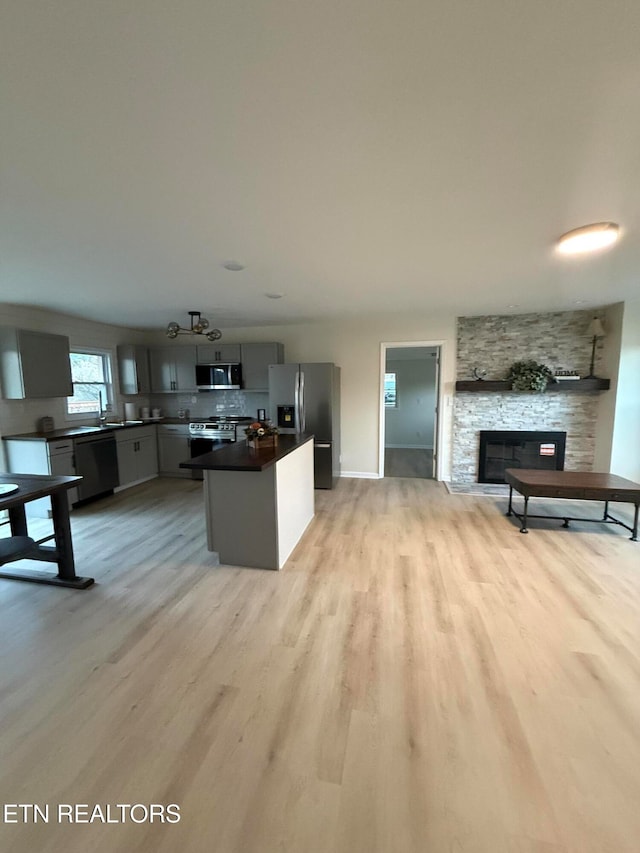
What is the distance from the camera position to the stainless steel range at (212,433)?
525cm

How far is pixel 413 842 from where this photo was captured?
3.56 feet

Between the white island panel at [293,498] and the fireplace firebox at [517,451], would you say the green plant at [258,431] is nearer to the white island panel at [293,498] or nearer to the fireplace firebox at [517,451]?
the white island panel at [293,498]

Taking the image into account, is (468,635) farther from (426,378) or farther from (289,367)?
(426,378)

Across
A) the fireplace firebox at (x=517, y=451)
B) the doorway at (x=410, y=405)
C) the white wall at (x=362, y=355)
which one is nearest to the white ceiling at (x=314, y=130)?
the white wall at (x=362, y=355)

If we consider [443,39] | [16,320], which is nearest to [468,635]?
[443,39]

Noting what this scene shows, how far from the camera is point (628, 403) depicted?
4281 millimetres

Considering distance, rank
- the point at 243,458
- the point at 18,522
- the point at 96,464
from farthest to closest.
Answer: the point at 96,464, the point at 18,522, the point at 243,458

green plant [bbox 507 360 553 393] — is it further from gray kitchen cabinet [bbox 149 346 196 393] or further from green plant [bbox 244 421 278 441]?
gray kitchen cabinet [bbox 149 346 196 393]

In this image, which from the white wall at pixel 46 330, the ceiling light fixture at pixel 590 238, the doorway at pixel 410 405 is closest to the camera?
the ceiling light fixture at pixel 590 238

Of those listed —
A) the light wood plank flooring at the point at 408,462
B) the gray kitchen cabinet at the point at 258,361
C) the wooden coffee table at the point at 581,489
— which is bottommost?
the light wood plank flooring at the point at 408,462

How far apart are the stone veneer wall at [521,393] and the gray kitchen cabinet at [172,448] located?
169 inches

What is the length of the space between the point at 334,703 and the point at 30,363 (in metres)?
4.67

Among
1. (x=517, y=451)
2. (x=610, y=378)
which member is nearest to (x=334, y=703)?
(x=517, y=451)

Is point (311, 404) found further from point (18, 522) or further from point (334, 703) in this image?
point (334, 703)
